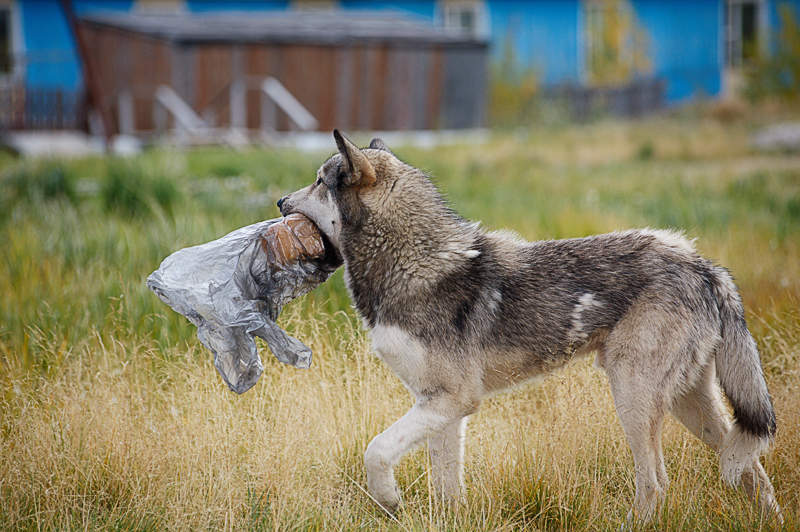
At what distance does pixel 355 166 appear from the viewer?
4141mm

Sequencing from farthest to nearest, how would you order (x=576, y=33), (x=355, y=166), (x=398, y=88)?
(x=576, y=33), (x=398, y=88), (x=355, y=166)

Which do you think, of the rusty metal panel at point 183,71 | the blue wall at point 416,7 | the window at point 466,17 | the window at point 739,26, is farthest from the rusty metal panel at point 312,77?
the window at point 739,26

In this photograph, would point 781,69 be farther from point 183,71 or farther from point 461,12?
point 183,71

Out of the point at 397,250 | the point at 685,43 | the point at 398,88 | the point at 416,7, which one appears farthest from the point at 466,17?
the point at 397,250

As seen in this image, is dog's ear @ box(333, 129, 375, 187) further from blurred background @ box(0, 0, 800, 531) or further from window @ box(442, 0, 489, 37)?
window @ box(442, 0, 489, 37)

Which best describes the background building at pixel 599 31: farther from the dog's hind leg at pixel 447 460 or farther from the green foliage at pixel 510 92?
the dog's hind leg at pixel 447 460

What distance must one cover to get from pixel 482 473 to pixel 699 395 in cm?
Result: 118

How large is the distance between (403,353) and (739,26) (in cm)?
2997

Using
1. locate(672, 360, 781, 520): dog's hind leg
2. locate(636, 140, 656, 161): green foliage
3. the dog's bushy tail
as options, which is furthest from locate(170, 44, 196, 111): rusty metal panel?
the dog's bushy tail

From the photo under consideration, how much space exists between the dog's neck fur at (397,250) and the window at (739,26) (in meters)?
28.7

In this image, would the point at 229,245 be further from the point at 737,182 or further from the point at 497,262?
the point at 737,182

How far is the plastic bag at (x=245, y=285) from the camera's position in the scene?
421cm

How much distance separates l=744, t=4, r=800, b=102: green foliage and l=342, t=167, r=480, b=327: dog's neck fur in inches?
885

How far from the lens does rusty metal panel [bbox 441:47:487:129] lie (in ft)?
79.2
